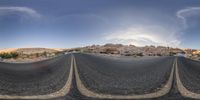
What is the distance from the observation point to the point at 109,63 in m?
4.09

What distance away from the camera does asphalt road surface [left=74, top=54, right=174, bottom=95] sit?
12.2 ft

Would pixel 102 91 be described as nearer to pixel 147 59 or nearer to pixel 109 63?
pixel 109 63

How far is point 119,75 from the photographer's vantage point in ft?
13.0

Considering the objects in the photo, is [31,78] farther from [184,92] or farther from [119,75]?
[184,92]

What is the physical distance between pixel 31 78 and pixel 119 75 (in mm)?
1085

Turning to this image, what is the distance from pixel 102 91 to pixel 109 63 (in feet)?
1.59

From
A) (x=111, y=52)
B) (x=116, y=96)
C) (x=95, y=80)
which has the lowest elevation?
(x=116, y=96)

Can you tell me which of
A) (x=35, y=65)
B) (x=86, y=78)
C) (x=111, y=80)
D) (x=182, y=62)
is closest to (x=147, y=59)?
(x=182, y=62)

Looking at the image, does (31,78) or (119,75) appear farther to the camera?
(119,75)

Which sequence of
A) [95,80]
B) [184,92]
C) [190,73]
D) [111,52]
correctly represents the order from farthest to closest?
[111,52] < [190,73] < [184,92] < [95,80]

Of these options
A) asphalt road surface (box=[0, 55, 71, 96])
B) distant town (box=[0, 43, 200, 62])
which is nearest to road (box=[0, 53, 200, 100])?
asphalt road surface (box=[0, 55, 71, 96])

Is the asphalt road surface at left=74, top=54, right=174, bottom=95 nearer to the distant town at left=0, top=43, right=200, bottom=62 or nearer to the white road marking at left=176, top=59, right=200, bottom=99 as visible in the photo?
the white road marking at left=176, top=59, right=200, bottom=99

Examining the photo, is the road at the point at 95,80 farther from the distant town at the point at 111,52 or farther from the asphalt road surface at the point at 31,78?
the distant town at the point at 111,52

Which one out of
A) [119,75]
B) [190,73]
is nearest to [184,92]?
[190,73]
